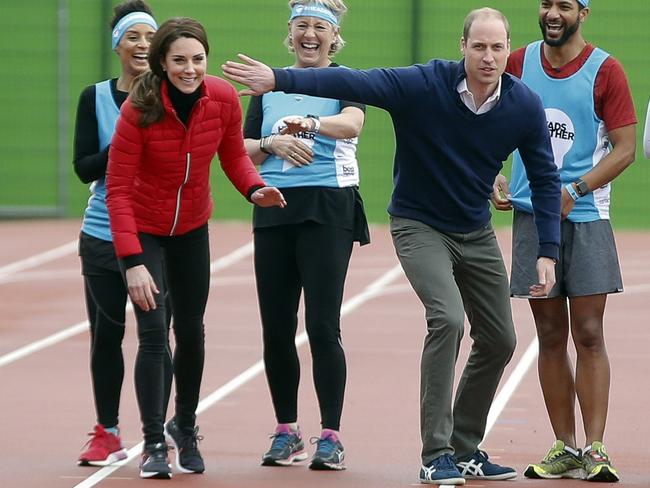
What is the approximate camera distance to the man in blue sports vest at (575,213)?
6.63 metres

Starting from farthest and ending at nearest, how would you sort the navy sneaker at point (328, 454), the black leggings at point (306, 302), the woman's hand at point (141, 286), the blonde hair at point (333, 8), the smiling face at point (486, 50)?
the blonde hair at point (333, 8) → the black leggings at point (306, 302) → the navy sneaker at point (328, 454) → the woman's hand at point (141, 286) → the smiling face at point (486, 50)

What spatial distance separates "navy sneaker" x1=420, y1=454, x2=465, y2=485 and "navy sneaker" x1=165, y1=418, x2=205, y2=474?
1.04m

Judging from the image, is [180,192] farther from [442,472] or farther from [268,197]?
[442,472]

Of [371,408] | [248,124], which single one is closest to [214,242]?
[371,408]

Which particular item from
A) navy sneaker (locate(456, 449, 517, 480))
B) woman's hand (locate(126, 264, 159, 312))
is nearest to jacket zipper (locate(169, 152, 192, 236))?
woman's hand (locate(126, 264, 159, 312))

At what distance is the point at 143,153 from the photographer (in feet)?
21.3

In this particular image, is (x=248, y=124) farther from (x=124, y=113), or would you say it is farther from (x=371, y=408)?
(x=371, y=408)

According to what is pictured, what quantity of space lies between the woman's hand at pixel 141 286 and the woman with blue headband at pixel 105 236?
0.48 meters

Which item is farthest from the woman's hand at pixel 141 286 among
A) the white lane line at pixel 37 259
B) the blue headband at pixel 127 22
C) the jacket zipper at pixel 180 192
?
the white lane line at pixel 37 259

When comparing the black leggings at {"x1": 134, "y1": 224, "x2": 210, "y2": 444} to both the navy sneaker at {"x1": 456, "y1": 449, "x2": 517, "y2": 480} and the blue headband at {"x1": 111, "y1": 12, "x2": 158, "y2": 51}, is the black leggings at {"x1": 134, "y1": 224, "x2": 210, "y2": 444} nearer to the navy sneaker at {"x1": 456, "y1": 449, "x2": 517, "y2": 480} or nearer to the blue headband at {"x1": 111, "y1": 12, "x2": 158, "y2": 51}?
the blue headband at {"x1": 111, "y1": 12, "x2": 158, "y2": 51}

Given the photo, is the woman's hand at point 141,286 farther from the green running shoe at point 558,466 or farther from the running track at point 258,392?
the green running shoe at point 558,466

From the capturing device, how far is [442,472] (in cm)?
638

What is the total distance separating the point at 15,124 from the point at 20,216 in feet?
4.09

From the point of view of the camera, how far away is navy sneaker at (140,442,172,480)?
6539 mm
